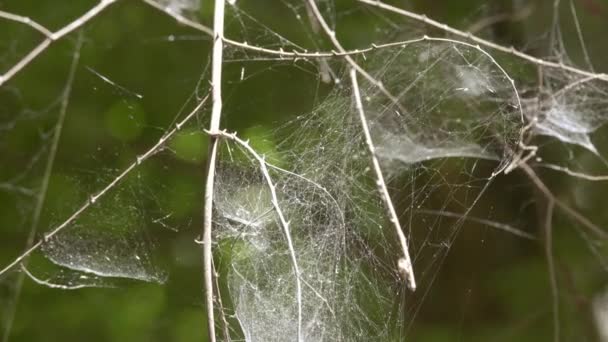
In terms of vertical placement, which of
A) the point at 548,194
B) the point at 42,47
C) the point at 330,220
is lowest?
the point at 548,194

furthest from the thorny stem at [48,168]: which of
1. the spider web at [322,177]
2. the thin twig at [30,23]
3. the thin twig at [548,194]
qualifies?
the thin twig at [548,194]

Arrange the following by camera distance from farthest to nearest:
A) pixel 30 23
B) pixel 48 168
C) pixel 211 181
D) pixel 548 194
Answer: pixel 48 168 < pixel 548 194 < pixel 30 23 < pixel 211 181

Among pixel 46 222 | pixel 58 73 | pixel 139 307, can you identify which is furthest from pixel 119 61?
pixel 139 307

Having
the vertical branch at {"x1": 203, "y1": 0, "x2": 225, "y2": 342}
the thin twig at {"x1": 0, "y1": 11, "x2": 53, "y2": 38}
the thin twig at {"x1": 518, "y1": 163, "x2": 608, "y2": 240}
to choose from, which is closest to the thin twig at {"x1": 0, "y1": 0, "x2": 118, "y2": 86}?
the thin twig at {"x1": 0, "y1": 11, "x2": 53, "y2": 38}

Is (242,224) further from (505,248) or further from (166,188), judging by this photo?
(505,248)

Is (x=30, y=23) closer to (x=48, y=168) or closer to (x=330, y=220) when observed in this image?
(x=330, y=220)

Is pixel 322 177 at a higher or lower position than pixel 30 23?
lower

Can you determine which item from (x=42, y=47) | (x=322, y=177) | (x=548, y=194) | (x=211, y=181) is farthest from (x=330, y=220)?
(x=548, y=194)

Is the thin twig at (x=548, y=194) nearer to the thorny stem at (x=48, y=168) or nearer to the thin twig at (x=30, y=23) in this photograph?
the thin twig at (x=30, y=23)
